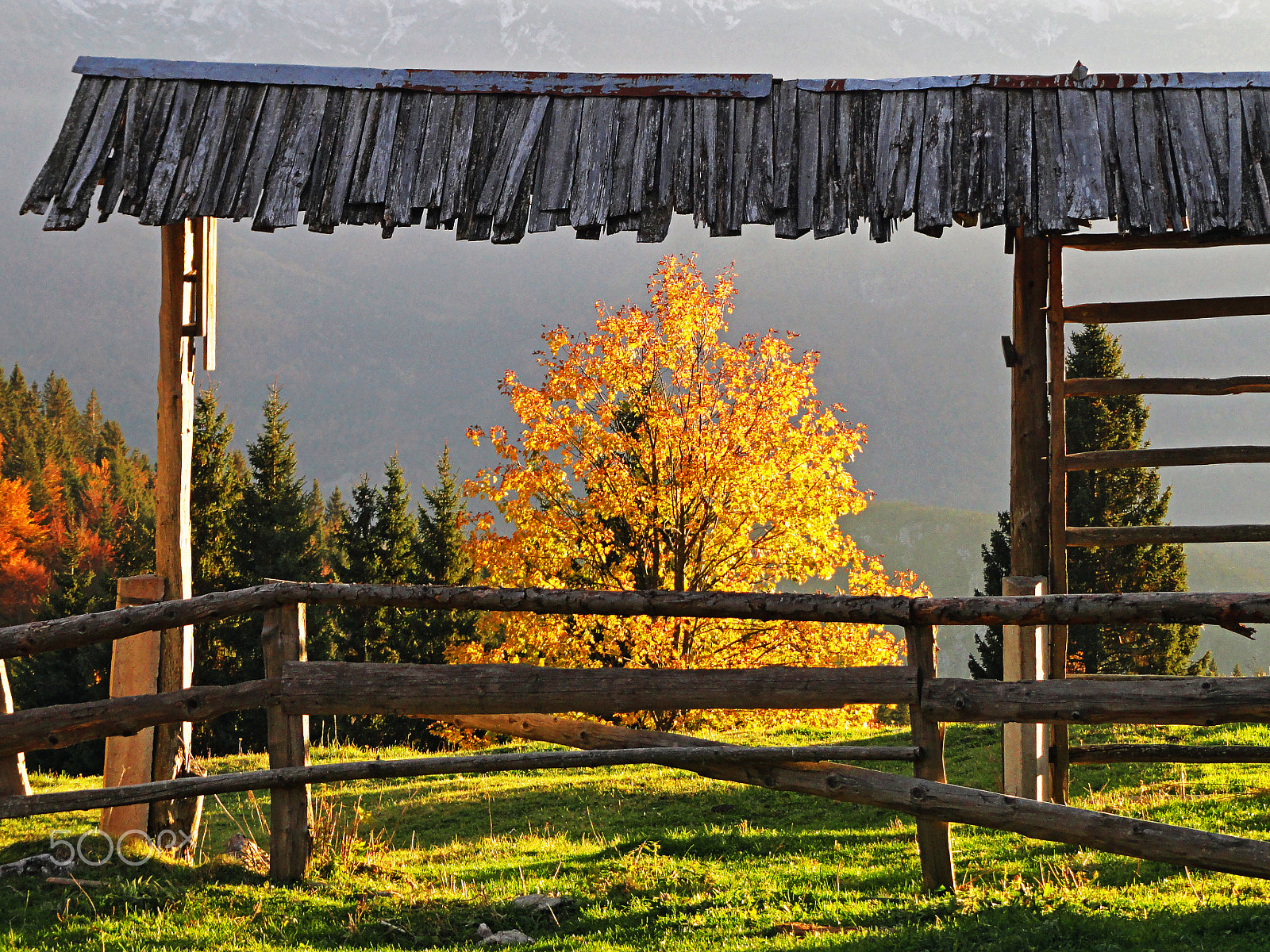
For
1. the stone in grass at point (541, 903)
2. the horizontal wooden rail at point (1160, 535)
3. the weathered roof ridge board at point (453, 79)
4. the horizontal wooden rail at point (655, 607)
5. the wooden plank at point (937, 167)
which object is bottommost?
the stone in grass at point (541, 903)

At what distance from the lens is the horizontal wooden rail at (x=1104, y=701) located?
17.6 ft

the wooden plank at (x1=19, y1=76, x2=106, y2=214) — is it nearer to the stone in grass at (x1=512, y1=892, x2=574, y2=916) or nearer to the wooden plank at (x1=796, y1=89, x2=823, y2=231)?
the wooden plank at (x1=796, y1=89, x2=823, y2=231)

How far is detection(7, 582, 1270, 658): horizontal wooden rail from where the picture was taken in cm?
530

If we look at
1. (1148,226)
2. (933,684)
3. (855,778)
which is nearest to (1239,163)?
(1148,226)

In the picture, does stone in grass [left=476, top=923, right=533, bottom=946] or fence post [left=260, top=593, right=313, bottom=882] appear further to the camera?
fence post [left=260, top=593, right=313, bottom=882]

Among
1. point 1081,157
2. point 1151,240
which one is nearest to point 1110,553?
point 1151,240

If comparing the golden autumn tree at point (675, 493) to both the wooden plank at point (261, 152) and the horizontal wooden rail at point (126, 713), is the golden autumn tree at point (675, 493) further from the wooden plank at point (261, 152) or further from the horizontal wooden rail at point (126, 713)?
the horizontal wooden rail at point (126, 713)

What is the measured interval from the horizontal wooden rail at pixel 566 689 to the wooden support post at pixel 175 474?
7.50 feet

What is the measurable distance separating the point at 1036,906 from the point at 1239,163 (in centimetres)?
574

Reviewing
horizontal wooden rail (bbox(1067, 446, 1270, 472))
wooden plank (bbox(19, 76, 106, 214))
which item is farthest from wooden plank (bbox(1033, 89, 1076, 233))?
wooden plank (bbox(19, 76, 106, 214))

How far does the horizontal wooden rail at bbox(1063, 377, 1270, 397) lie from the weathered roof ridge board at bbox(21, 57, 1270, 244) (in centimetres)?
114

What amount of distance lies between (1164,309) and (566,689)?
577 cm

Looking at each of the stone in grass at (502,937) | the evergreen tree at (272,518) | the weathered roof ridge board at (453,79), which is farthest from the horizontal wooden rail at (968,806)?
the evergreen tree at (272,518)

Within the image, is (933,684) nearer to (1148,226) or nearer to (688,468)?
(1148,226)
